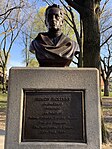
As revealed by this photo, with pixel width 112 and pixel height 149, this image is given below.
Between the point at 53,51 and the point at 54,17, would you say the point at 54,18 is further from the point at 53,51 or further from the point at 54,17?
the point at 53,51

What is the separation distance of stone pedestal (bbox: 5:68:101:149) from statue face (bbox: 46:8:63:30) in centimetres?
86

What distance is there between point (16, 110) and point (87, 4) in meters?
4.32

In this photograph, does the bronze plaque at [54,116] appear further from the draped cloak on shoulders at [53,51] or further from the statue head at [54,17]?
the statue head at [54,17]

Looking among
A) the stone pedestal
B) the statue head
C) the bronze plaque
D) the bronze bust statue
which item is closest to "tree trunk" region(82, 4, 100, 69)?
the bronze bust statue

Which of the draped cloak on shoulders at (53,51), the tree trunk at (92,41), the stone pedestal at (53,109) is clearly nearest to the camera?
the stone pedestal at (53,109)

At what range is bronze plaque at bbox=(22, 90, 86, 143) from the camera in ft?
12.0

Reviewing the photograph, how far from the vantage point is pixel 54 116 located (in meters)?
3.71

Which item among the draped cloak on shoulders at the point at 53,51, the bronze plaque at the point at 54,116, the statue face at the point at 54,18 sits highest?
the statue face at the point at 54,18

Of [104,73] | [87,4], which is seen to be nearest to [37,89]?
[87,4]

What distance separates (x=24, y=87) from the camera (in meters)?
3.75

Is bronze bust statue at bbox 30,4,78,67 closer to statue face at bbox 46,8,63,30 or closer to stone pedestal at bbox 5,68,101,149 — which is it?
statue face at bbox 46,8,63,30

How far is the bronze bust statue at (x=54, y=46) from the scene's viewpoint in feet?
12.9

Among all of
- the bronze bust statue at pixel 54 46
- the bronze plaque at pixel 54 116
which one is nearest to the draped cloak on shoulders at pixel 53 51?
the bronze bust statue at pixel 54 46

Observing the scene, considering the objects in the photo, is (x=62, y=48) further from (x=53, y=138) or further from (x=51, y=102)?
(x=53, y=138)
